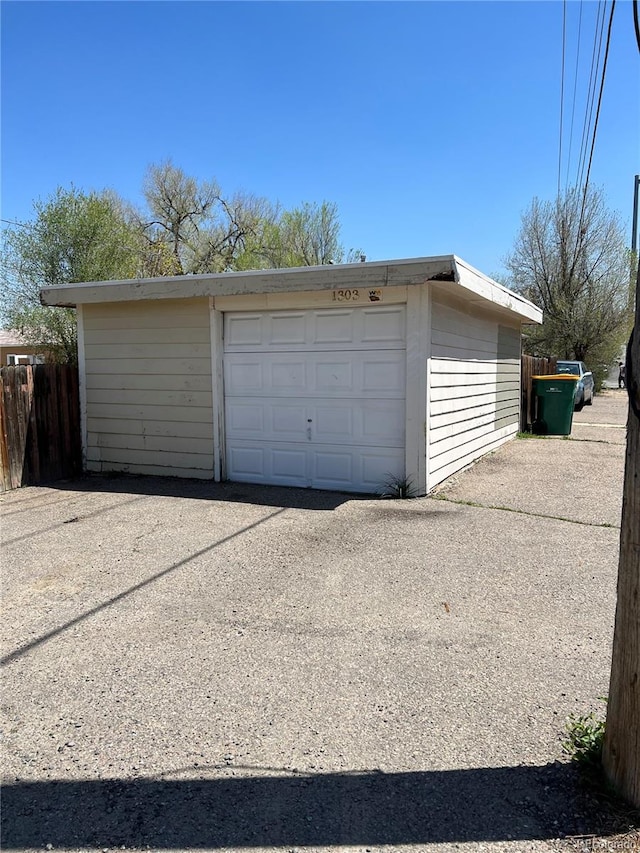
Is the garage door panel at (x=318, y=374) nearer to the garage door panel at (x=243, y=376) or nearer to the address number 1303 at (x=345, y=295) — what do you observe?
the garage door panel at (x=243, y=376)

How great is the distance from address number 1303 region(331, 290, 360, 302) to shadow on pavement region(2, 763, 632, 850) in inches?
227

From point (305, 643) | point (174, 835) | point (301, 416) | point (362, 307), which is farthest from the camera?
point (301, 416)

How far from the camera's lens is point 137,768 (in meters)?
2.40

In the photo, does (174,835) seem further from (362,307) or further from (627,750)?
(362,307)

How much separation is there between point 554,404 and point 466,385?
212 inches

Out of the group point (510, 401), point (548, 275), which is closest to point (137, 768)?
point (510, 401)

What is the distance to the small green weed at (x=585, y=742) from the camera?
2320 millimetres

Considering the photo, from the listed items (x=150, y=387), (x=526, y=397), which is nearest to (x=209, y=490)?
(x=150, y=387)

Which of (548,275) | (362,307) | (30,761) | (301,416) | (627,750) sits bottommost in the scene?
(30,761)

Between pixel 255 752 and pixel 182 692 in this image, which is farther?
pixel 182 692

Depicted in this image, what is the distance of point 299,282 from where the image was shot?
712 cm

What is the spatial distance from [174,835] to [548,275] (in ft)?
92.2

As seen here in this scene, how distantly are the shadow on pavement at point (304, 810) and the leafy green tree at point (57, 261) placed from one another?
11.8 m

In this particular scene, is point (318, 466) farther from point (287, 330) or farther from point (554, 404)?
point (554, 404)
